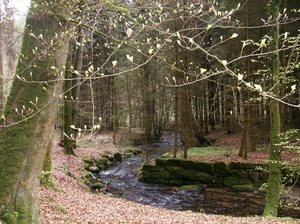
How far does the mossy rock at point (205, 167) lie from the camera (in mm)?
12766

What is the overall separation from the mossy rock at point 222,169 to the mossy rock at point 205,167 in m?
0.23

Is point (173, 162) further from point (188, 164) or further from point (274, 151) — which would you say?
point (274, 151)

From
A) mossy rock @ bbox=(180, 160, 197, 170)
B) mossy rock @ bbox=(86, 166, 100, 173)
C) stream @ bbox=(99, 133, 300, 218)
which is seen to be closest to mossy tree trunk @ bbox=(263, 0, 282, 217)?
stream @ bbox=(99, 133, 300, 218)

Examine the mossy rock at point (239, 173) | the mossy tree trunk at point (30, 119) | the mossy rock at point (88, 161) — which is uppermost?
the mossy tree trunk at point (30, 119)

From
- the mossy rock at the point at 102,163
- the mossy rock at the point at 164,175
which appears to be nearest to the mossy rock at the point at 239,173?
the mossy rock at the point at 164,175

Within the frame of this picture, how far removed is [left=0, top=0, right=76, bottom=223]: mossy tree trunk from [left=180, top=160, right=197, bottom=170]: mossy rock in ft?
33.2

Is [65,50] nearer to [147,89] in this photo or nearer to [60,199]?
[60,199]

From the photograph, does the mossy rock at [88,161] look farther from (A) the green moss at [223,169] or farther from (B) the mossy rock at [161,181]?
(A) the green moss at [223,169]

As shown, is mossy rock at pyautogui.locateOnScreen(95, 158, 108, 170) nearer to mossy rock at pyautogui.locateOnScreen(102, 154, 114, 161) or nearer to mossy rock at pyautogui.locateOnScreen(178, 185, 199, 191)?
mossy rock at pyautogui.locateOnScreen(102, 154, 114, 161)

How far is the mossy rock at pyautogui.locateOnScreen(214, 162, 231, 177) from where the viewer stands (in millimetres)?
12555

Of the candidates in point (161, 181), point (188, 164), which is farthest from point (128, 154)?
point (188, 164)

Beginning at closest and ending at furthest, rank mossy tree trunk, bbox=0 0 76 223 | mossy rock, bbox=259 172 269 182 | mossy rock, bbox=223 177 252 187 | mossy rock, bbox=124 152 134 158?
mossy tree trunk, bbox=0 0 76 223 → mossy rock, bbox=259 172 269 182 → mossy rock, bbox=223 177 252 187 → mossy rock, bbox=124 152 134 158

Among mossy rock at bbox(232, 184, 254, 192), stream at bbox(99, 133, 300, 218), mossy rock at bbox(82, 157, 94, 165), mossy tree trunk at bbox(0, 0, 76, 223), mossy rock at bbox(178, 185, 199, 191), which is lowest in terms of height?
stream at bbox(99, 133, 300, 218)

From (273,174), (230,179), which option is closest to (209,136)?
(230,179)
